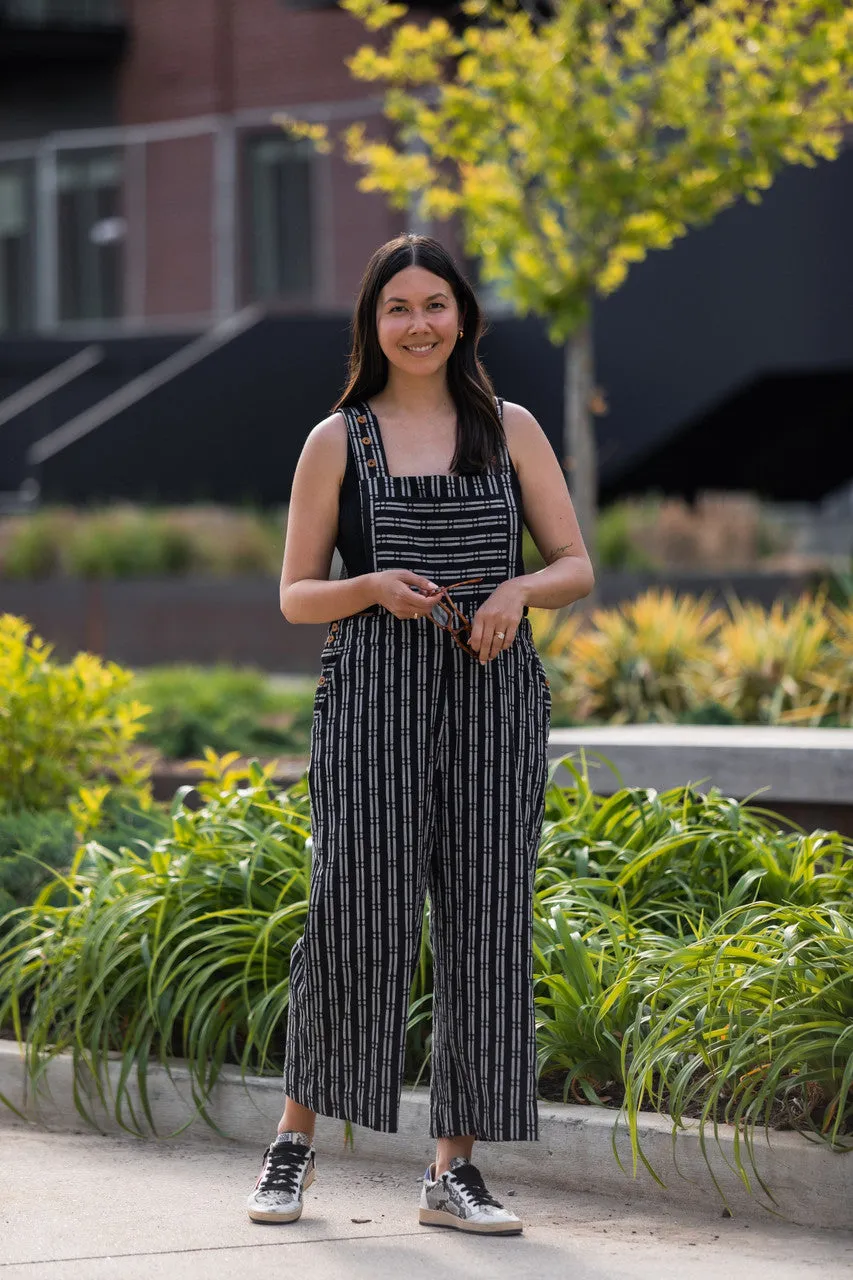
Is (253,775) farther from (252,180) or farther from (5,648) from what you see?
(252,180)

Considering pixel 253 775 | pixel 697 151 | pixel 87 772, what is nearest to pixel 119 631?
pixel 697 151

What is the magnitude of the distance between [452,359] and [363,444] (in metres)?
0.30

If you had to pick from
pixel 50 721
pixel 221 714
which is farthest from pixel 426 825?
pixel 221 714

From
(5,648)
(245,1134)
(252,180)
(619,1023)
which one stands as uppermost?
(252,180)

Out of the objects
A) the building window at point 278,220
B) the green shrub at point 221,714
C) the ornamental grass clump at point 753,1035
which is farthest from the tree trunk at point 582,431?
the building window at point 278,220

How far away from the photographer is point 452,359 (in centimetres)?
400

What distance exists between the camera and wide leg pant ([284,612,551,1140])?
12.4 feet

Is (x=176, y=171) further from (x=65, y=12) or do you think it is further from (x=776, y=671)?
(x=776, y=671)

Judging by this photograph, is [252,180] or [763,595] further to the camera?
[252,180]

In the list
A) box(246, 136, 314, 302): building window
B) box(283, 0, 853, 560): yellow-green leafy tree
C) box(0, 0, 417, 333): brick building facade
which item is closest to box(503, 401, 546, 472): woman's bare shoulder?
box(283, 0, 853, 560): yellow-green leafy tree

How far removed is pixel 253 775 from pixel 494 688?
1.93 metres

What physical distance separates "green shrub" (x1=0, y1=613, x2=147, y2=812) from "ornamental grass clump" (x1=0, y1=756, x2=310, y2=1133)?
1122 millimetres

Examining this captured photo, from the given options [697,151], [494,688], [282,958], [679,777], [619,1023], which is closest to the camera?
[494,688]

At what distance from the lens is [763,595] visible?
14.7m
